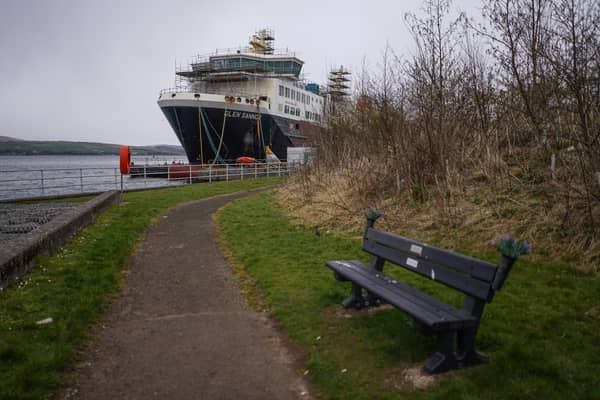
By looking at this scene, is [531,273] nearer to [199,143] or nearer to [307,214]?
[307,214]

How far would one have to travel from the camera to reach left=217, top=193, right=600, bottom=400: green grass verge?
300cm

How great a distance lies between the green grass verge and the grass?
179 cm

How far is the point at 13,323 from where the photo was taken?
162 inches

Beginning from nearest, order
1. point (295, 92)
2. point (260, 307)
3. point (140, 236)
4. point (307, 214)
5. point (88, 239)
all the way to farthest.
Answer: point (260, 307) < point (88, 239) < point (140, 236) < point (307, 214) < point (295, 92)

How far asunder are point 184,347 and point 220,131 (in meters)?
30.1

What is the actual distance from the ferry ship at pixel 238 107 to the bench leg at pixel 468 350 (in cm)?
2764

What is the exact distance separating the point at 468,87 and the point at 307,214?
426cm

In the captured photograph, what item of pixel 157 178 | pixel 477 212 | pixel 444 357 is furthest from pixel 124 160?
pixel 157 178

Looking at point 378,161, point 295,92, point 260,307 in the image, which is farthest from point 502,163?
point 295,92

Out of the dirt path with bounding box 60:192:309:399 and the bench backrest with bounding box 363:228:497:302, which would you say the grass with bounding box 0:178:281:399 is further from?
the bench backrest with bounding box 363:228:497:302

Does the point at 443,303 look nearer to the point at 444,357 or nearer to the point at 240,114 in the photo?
the point at 444,357

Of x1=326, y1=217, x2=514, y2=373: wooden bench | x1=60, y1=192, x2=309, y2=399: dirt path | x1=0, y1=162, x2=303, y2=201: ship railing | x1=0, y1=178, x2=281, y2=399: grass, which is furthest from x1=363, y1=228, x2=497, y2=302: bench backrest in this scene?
x1=0, y1=162, x2=303, y2=201: ship railing

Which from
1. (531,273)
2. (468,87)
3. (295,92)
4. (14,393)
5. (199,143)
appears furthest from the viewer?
(295,92)

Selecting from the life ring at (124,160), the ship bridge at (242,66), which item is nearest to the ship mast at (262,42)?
the ship bridge at (242,66)
